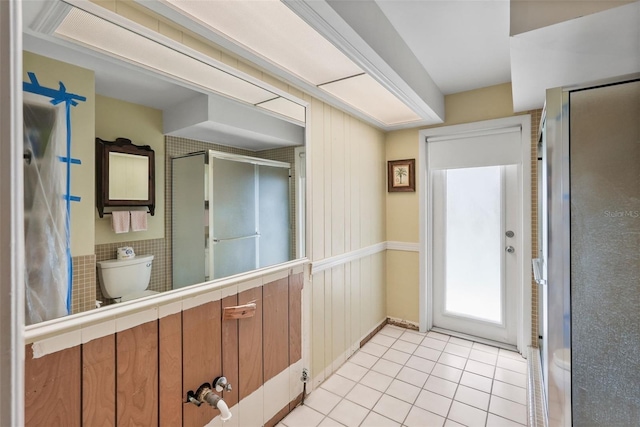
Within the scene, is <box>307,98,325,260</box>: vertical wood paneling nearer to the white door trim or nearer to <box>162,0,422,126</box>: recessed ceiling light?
<box>162,0,422,126</box>: recessed ceiling light

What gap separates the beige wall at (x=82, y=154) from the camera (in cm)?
102

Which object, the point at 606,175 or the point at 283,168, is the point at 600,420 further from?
the point at 283,168

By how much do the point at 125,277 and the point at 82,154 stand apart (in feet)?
1.57

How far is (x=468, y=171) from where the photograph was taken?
2900mm

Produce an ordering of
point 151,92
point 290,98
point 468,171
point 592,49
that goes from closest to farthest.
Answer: point 151,92, point 592,49, point 290,98, point 468,171

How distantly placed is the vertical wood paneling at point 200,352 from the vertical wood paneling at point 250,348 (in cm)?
14

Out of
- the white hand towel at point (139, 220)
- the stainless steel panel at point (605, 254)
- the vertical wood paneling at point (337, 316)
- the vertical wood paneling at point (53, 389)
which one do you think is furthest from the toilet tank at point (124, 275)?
the stainless steel panel at point (605, 254)

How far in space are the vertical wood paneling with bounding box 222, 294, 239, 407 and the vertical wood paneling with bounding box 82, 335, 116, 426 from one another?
50 centimetres

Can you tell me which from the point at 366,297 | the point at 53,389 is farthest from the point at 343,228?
the point at 53,389

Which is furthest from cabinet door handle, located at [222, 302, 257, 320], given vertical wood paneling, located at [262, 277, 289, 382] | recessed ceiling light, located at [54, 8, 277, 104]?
recessed ceiling light, located at [54, 8, 277, 104]

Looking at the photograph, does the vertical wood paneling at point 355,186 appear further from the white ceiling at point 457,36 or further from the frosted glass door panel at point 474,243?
the frosted glass door panel at point 474,243

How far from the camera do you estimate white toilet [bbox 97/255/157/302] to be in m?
1.09

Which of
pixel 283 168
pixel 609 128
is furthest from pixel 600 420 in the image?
pixel 283 168

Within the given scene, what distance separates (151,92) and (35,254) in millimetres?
729
